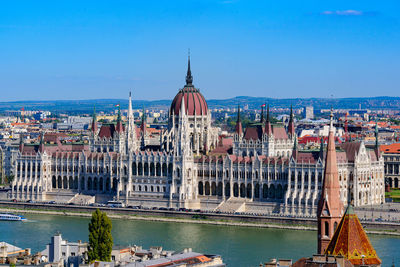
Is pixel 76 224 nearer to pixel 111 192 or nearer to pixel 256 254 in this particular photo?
pixel 111 192

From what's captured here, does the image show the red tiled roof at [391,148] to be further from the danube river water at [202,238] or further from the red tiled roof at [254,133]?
the danube river water at [202,238]

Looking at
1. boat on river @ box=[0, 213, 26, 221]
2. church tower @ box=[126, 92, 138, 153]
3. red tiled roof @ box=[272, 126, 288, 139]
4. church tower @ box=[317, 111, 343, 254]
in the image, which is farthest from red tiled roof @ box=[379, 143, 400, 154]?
church tower @ box=[317, 111, 343, 254]

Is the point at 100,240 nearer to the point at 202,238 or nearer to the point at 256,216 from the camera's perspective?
the point at 202,238

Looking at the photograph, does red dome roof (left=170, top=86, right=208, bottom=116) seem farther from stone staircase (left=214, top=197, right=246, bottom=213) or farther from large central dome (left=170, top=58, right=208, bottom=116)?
stone staircase (left=214, top=197, right=246, bottom=213)

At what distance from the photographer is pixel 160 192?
377 ft

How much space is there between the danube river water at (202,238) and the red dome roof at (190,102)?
60.7ft

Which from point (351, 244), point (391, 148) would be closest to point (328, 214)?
point (351, 244)

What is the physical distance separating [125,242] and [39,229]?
13.5 m

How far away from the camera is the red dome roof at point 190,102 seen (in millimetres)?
120938

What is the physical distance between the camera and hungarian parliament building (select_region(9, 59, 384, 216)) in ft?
351

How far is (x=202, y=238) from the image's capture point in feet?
301

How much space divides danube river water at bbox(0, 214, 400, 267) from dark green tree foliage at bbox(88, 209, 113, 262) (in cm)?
1212

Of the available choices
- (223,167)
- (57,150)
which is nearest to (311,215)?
(223,167)

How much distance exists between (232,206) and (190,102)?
635 inches
